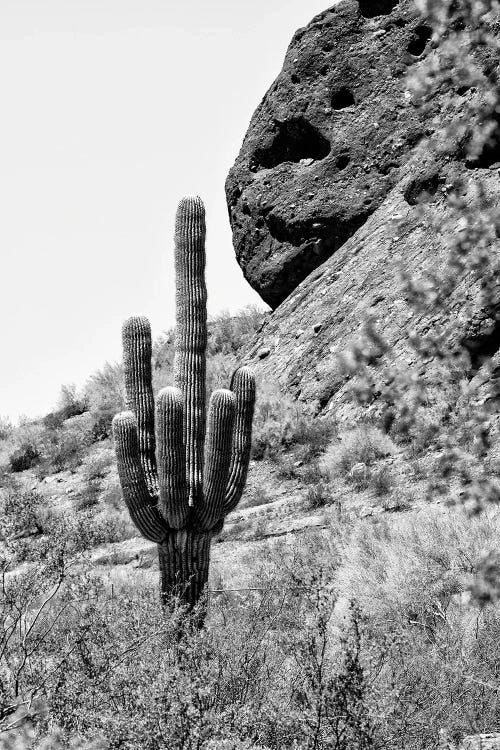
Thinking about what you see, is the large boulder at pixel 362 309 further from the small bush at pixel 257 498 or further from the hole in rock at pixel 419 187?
the small bush at pixel 257 498

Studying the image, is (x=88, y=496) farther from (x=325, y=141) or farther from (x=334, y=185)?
(x=325, y=141)

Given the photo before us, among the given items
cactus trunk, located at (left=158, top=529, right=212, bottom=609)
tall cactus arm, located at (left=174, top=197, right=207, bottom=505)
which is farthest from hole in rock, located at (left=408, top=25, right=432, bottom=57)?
cactus trunk, located at (left=158, top=529, right=212, bottom=609)

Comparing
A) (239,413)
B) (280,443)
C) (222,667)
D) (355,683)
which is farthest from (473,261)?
(280,443)

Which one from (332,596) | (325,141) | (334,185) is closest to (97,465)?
(334,185)

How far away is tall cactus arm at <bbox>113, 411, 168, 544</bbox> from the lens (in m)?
9.39

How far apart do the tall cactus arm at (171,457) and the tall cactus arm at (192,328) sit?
30 cm

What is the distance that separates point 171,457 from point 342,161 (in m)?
13.0

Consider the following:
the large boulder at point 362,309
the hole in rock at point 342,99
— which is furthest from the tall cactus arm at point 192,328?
the hole in rock at point 342,99

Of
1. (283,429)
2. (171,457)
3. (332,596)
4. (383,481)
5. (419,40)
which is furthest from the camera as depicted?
(419,40)

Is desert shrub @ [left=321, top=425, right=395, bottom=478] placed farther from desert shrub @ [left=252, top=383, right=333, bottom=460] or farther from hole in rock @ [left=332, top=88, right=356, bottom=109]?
hole in rock @ [left=332, top=88, right=356, bottom=109]

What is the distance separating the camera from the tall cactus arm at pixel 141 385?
9844mm

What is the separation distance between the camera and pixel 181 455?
9.34m

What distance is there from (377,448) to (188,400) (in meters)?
4.88

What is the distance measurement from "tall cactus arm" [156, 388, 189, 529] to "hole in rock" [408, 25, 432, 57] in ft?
45.1
